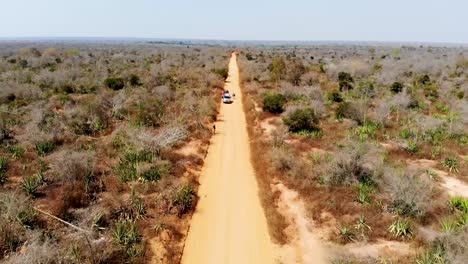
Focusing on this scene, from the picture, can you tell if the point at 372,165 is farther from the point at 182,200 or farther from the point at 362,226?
the point at 182,200

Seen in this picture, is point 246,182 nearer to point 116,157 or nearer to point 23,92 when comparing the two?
point 116,157

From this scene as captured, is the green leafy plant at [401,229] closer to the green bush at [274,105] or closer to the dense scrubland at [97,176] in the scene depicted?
the dense scrubland at [97,176]

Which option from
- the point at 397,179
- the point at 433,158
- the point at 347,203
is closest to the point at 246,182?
the point at 347,203

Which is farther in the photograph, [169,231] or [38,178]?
[38,178]

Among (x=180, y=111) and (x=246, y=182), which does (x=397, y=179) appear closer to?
(x=246, y=182)

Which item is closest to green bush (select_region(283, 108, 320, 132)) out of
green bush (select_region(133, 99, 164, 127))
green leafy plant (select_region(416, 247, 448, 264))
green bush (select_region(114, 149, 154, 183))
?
green bush (select_region(133, 99, 164, 127))

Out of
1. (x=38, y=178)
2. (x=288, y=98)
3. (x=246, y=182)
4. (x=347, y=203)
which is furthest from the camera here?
(x=288, y=98)

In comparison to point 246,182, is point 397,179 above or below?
above

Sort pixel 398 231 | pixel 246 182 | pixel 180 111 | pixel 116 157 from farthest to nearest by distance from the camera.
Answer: pixel 180 111 < pixel 116 157 < pixel 246 182 < pixel 398 231
